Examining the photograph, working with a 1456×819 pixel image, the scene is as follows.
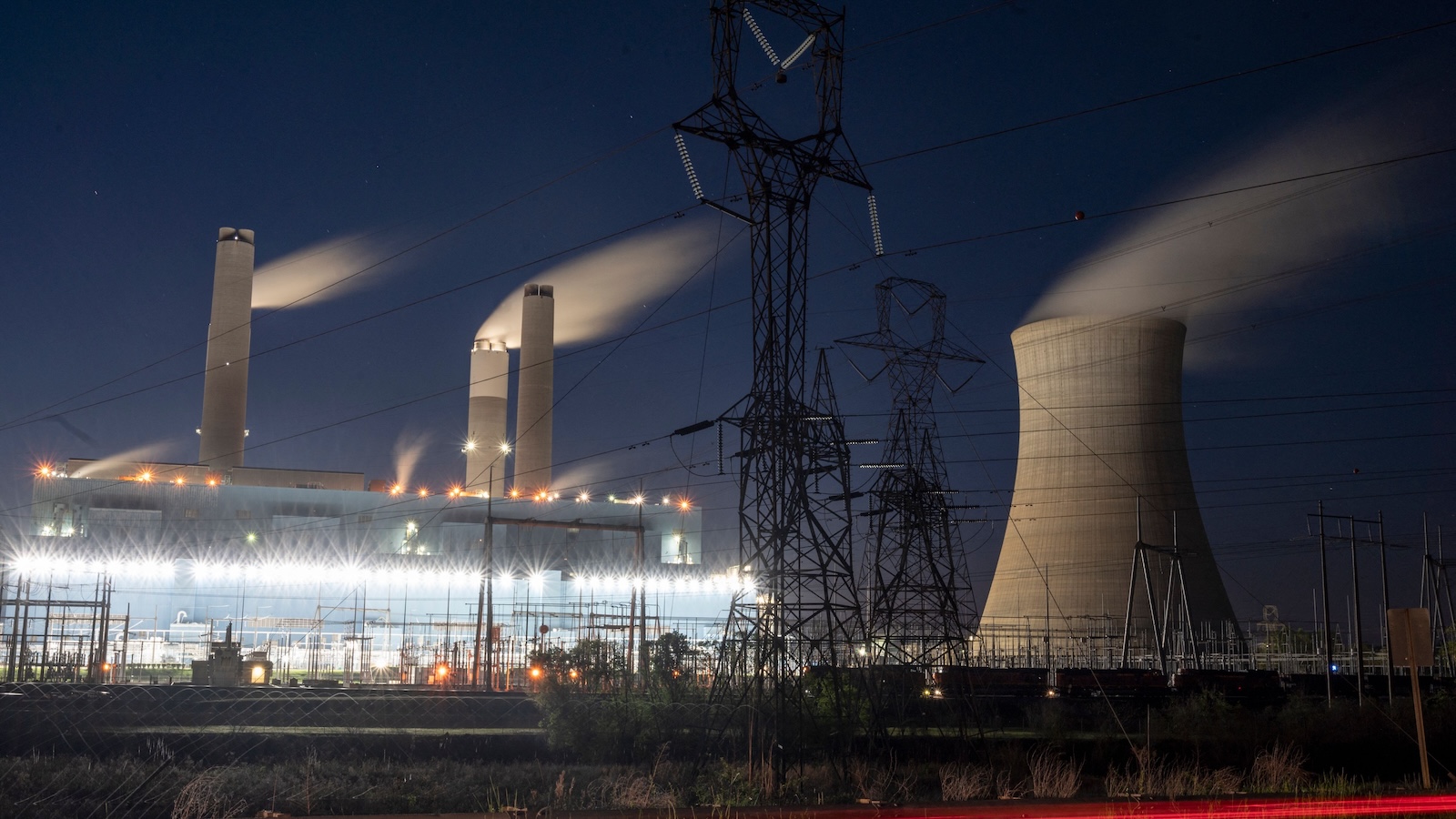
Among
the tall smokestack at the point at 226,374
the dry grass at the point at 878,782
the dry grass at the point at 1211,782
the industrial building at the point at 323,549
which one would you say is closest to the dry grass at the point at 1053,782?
the dry grass at the point at 1211,782

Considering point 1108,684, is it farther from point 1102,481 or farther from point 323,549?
point 323,549

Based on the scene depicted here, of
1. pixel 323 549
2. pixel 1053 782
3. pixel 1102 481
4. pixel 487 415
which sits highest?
pixel 487 415

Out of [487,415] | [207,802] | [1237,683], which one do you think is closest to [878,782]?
Result: [207,802]

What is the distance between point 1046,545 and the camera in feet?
120

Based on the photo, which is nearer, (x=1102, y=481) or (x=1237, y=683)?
(x=1237, y=683)

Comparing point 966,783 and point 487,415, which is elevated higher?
point 487,415

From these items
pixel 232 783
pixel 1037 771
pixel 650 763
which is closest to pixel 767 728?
pixel 650 763

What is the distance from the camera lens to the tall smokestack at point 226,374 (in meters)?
53.5

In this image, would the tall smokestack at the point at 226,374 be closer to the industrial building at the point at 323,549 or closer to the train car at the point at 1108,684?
the industrial building at the point at 323,549

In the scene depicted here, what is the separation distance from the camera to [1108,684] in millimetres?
30531

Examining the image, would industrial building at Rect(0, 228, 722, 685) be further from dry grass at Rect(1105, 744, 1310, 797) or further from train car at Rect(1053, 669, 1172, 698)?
dry grass at Rect(1105, 744, 1310, 797)

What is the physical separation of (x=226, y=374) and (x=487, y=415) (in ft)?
50.4

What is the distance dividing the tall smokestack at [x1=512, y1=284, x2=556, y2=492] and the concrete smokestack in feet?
5.12

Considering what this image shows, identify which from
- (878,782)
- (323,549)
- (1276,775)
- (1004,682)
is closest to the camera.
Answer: (878,782)
